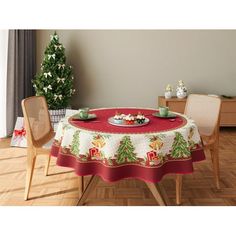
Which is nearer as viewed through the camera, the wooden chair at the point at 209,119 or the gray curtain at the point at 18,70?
the wooden chair at the point at 209,119

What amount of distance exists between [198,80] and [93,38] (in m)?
2.10

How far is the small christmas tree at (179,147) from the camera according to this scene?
96.0 inches

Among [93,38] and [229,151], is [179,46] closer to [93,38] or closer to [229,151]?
[93,38]

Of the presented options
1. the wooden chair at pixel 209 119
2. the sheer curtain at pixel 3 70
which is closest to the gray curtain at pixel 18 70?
the sheer curtain at pixel 3 70

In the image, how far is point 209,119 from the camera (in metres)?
3.29

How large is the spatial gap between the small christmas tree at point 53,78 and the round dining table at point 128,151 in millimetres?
2741

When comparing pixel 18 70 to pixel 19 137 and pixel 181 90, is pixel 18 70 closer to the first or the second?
pixel 19 137

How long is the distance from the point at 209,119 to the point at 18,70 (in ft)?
11.0

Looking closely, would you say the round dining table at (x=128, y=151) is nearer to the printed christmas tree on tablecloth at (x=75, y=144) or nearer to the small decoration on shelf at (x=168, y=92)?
the printed christmas tree on tablecloth at (x=75, y=144)

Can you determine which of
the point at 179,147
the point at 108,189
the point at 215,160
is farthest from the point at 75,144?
the point at 215,160

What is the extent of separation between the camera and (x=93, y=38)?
6.01 metres

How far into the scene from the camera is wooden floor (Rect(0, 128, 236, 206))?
300 cm

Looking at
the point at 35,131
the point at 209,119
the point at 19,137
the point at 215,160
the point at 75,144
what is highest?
the point at 209,119
